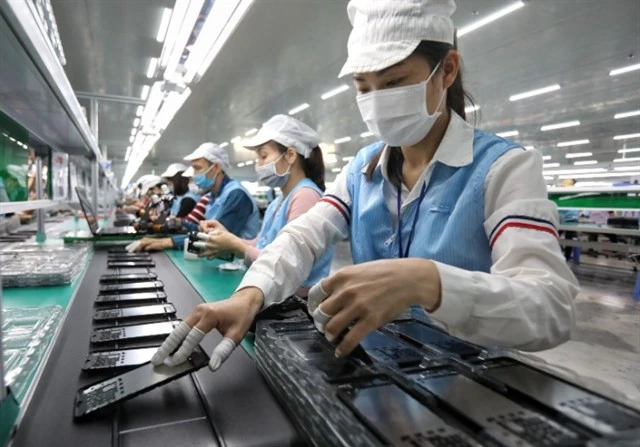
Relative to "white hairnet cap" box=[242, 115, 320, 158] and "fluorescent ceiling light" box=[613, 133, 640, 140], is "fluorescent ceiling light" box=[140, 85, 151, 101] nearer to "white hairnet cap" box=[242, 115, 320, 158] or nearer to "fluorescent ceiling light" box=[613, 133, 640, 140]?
"white hairnet cap" box=[242, 115, 320, 158]

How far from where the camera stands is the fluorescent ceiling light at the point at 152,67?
5.76 m

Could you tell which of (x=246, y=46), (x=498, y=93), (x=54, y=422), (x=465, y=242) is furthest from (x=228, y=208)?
(x=498, y=93)

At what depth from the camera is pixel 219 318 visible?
79 cm

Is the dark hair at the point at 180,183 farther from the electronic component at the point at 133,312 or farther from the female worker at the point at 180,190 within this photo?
the electronic component at the point at 133,312

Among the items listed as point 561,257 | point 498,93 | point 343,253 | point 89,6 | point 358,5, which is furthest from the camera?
point 343,253

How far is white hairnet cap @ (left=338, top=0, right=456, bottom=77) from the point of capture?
3.06 feet

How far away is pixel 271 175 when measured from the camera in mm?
2188

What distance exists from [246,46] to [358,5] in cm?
559

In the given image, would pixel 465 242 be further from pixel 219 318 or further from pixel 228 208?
pixel 228 208

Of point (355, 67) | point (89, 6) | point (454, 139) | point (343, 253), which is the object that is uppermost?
point (89, 6)

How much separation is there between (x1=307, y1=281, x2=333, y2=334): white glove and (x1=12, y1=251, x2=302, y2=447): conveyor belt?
0.14m

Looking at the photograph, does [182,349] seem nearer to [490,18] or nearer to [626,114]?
[490,18]

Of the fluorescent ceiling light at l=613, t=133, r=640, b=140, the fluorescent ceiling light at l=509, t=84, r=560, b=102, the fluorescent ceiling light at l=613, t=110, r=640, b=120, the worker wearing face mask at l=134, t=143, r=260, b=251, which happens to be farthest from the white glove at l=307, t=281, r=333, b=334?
the fluorescent ceiling light at l=613, t=133, r=640, b=140

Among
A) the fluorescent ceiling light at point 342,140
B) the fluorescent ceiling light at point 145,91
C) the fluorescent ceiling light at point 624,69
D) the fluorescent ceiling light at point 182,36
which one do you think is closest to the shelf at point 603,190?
the fluorescent ceiling light at point 624,69
